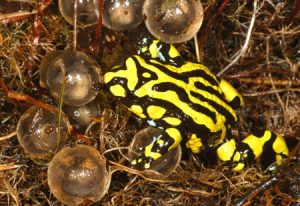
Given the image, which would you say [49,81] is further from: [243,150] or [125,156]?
[243,150]

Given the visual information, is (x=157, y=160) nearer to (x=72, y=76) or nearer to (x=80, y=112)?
(x=80, y=112)

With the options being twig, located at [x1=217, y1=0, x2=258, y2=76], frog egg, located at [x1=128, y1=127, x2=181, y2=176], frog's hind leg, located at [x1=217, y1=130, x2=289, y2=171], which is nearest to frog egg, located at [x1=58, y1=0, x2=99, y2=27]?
frog egg, located at [x1=128, y1=127, x2=181, y2=176]

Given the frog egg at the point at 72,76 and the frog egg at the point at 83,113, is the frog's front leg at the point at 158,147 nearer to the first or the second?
the frog egg at the point at 83,113

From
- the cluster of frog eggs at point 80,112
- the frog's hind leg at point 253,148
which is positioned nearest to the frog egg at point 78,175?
the cluster of frog eggs at point 80,112

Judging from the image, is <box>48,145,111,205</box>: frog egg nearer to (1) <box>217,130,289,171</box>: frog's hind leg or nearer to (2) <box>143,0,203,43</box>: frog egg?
(2) <box>143,0,203,43</box>: frog egg

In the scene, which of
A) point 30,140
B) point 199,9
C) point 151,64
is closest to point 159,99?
point 151,64

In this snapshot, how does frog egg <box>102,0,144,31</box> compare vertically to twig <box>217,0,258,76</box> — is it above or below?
above

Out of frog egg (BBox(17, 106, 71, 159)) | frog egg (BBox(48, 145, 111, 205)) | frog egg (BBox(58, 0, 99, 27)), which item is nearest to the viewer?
frog egg (BBox(48, 145, 111, 205))
